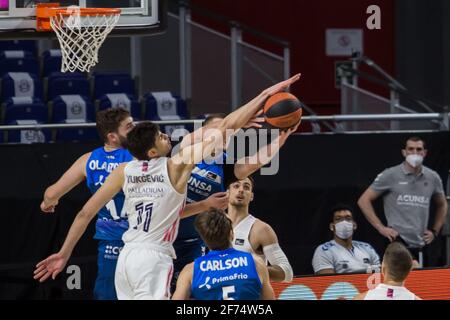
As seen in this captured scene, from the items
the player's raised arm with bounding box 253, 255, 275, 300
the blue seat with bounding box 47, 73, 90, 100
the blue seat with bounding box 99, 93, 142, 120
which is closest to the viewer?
the player's raised arm with bounding box 253, 255, 275, 300

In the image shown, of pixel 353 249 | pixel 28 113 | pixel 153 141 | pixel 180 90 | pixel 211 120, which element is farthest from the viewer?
pixel 180 90

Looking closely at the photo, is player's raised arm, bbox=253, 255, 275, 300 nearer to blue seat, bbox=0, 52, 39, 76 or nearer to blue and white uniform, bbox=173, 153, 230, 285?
blue and white uniform, bbox=173, 153, 230, 285

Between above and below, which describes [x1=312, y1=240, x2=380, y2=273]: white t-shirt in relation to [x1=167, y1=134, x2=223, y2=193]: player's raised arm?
below

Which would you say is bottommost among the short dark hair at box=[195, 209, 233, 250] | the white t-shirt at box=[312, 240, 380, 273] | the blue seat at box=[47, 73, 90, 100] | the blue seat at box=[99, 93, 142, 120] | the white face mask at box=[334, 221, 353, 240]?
the white t-shirt at box=[312, 240, 380, 273]

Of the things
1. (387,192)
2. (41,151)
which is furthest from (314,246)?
(41,151)

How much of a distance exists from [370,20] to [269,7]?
1414mm

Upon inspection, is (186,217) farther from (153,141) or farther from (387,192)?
(387,192)

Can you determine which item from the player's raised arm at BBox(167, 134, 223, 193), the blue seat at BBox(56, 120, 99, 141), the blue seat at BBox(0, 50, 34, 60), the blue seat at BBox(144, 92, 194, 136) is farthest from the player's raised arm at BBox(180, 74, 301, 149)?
the blue seat at BBox(0, 50, 34, 60)

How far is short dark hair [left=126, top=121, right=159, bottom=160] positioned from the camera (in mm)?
7414

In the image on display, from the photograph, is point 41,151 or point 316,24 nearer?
point 41,151

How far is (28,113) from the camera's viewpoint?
40.1ft

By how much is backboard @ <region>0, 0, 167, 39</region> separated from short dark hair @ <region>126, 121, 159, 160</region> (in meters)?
1.81

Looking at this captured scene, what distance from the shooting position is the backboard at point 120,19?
8.92 m

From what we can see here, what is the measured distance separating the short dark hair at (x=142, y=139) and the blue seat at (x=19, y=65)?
6.02 m
